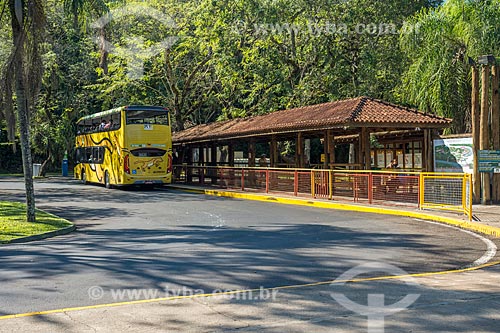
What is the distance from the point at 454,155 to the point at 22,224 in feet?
46.7

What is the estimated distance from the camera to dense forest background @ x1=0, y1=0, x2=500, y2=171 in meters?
25.4

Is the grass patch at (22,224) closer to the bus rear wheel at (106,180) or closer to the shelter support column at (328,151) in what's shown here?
the shelter support column at (328,151)

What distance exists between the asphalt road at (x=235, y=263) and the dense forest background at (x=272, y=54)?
11196 millimetres

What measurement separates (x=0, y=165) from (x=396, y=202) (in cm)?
4605

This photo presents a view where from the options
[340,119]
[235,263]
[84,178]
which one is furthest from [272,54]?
[235,263]

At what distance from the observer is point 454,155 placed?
20188 millimetres

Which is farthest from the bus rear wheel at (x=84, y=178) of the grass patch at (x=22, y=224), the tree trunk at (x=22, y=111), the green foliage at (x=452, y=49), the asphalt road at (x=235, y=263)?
the tree trunk at (x=22, y=111)

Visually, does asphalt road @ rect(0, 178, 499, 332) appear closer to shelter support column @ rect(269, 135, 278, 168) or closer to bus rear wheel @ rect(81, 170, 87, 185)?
shelter support column @ rect(269, 135, 278, 168)

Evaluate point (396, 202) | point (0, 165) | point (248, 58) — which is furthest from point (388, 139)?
point (0, 165)

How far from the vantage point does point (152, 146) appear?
29922mm

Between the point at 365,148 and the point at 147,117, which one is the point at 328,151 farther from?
the point at 147,117

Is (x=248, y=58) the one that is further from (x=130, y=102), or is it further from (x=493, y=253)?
(x=493, y=253)

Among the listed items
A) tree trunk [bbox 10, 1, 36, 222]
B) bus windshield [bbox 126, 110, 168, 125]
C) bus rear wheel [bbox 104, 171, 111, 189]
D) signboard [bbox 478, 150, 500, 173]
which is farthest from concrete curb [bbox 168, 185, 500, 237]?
tree trunk [bbox 10, 1, 36, 222]

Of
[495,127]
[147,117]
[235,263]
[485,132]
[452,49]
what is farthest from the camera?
[147,117]
